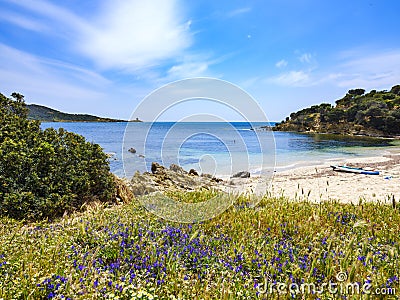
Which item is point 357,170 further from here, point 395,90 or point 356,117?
point 395,90

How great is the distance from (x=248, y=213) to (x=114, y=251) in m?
3.55

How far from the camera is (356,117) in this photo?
7612 centimetres

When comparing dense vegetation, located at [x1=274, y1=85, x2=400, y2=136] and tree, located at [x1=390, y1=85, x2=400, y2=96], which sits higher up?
tree, located at [x1=390, y1=85, x2=400, y2=96]

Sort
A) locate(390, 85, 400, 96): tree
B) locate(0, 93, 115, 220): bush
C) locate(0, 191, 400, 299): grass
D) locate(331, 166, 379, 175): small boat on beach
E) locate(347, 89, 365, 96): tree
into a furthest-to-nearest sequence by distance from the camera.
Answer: locate(347, 89, 365, 96): tree < locate(390, 85, 400, 96): tree < locate(331, 166, 379, 175): small boat on beach < locate(0, 93, 115, 220): bush < locate(0, 191, 400, 299): grass

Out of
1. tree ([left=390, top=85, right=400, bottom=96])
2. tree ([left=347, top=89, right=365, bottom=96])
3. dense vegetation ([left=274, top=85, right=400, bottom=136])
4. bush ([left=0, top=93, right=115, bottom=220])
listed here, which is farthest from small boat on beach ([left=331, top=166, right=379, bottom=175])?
tree ([left=347, top=89, right=365, bottom=96])

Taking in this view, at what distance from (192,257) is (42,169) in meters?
5.05

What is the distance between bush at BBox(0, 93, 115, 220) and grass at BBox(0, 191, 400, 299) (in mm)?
747

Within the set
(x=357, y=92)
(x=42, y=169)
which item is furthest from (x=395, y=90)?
(x=42, y=169)

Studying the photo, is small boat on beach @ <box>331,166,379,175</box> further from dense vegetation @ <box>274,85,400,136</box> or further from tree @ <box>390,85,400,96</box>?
tree @ <box>390,85,400,96</box>

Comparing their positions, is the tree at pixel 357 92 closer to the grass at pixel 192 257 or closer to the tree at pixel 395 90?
the tree at pixel 395 90

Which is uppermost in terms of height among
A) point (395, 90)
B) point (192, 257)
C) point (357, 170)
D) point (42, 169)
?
point (395, 90)

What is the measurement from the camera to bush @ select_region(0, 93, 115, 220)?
6734 mm

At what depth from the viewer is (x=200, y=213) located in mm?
7164

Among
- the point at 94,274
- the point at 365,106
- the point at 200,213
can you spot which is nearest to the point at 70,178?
the point at 200,213
